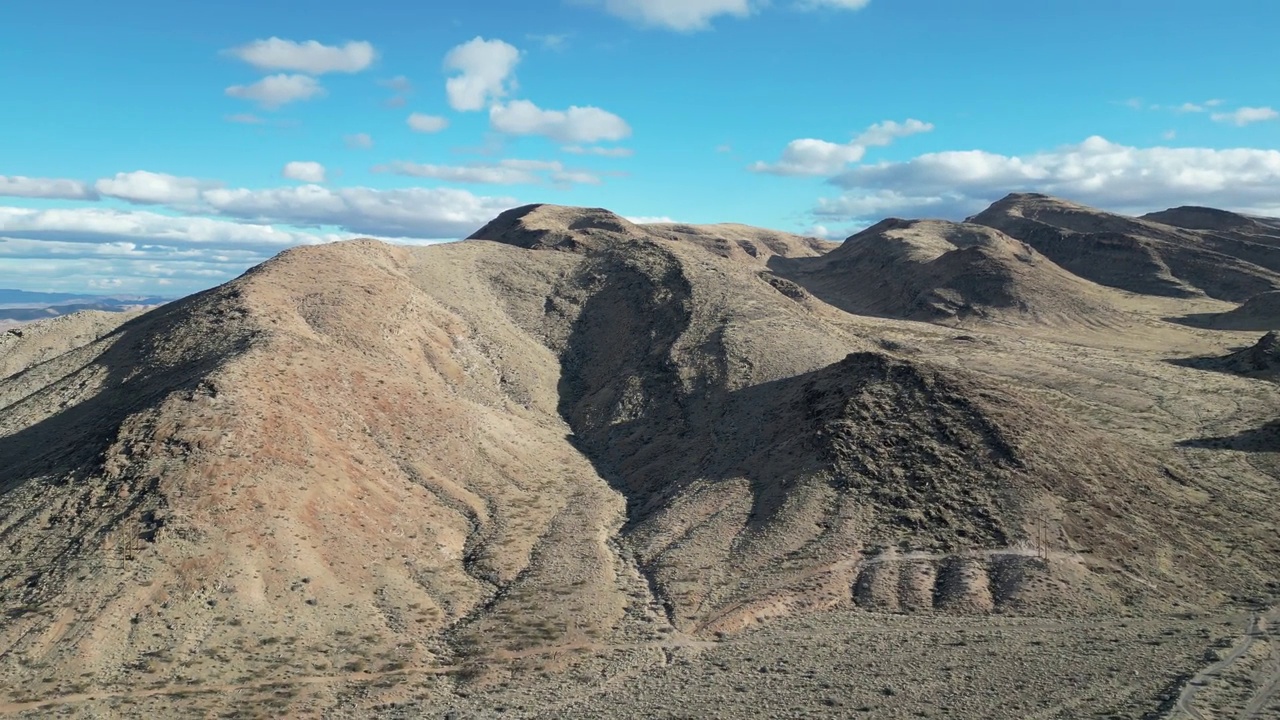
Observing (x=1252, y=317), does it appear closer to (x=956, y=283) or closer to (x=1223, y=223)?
(x=956, y=283)

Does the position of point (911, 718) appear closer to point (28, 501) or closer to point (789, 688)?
point (789, 688)

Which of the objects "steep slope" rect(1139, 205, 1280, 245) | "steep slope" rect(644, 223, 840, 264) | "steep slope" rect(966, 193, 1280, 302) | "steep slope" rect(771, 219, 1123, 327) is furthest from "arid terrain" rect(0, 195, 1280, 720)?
"steep slope" rect(1139, 205, 1280, 245)

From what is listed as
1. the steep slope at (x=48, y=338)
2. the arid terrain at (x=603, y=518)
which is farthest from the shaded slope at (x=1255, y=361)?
the steep slope at (x=48, y=338)

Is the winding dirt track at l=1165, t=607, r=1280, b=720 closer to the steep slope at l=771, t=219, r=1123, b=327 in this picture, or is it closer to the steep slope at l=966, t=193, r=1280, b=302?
the steep slope at l=771, t=219, r=1123, b=327

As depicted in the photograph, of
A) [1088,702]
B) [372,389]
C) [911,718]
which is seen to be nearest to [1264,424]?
[1088,702]

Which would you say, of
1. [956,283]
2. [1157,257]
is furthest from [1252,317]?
[1157,257]

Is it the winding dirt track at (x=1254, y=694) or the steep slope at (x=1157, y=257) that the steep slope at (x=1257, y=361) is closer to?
the winding dirt track at (x=1254, y=694)
